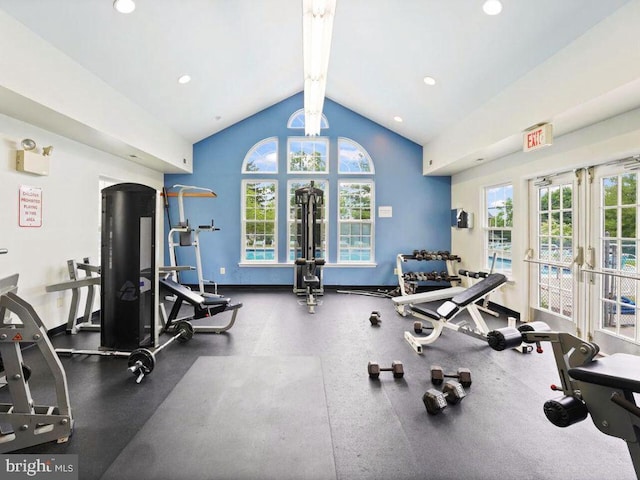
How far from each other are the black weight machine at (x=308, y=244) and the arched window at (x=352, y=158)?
913mm

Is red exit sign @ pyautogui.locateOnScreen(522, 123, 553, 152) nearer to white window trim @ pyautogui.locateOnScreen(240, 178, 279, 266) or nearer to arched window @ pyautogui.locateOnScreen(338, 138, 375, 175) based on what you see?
arched window @ pyautogui.locateOnScreen(338, 138, 375, 175)

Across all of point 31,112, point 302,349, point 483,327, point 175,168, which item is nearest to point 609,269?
point 483,327

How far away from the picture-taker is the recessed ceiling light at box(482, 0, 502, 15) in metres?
2.85

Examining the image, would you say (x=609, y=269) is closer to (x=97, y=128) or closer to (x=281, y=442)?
(x=281, y=442)

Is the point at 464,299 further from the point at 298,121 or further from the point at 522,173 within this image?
the point at 298,121

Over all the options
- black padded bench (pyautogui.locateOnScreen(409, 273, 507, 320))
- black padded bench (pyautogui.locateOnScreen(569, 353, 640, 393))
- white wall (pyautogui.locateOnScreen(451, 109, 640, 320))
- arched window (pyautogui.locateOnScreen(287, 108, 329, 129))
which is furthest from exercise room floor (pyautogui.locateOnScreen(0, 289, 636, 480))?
arched window (pyautogui.locateOnScreen(287, 108, 329, 129))

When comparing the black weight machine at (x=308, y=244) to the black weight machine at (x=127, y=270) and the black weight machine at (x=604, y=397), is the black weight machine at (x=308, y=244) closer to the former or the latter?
the black weight machine at (x=127, y=270)

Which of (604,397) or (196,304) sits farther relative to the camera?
(196,304)

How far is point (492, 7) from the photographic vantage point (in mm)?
2902

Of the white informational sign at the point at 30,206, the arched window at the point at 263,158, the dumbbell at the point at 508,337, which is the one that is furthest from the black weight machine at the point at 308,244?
the dumbbell at the point at 508,337

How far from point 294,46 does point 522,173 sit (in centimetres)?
354

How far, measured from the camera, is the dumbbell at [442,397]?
7.27 feet

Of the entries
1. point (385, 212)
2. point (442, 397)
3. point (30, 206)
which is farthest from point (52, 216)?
point (385, 212)

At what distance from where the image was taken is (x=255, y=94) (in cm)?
567
